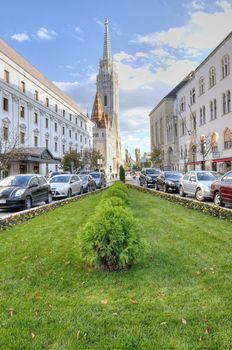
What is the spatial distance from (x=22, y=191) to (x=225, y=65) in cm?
3430

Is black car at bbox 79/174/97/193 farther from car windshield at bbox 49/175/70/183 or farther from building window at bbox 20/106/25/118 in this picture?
building window at bbox 20/106/25/118

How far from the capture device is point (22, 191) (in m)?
15.3

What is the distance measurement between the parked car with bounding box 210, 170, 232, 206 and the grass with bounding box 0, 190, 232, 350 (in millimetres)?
7561

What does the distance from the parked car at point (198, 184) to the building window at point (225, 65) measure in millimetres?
24815

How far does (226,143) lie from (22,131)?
25349 mm

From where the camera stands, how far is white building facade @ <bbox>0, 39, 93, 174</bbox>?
3816 centimetres

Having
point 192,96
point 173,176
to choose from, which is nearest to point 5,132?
point 173,176

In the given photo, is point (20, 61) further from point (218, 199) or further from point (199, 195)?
point (218, 199)

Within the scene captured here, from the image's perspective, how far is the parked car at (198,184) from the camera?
17969 mm

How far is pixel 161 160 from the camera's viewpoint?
83.9 metres

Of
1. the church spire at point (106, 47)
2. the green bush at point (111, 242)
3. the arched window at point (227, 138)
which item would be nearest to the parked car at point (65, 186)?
the green bush at point (111, 242)

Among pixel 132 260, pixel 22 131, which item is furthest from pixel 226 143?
pixel 132 260

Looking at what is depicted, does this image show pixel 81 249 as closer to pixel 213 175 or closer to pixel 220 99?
pixel 213 175

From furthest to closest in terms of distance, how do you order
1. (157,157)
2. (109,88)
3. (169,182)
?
1. (109,88)
2. (157,157)
3. (169,182)
